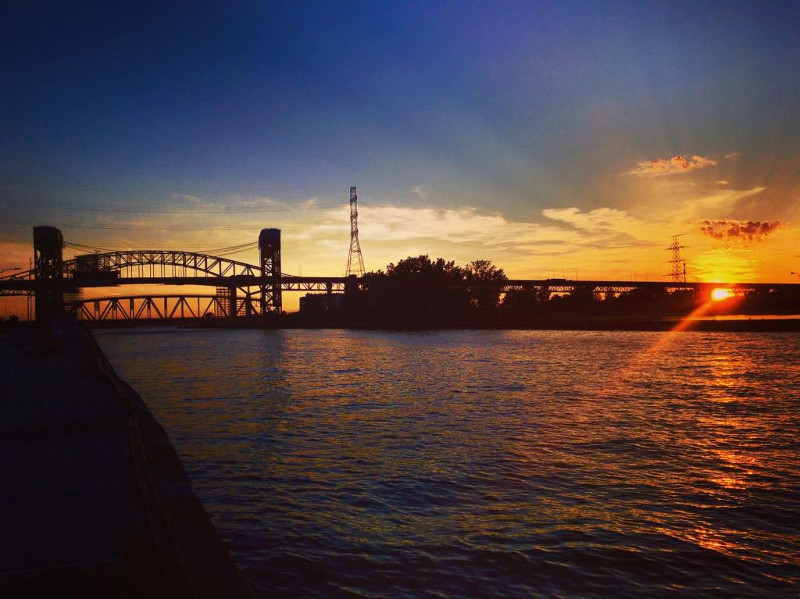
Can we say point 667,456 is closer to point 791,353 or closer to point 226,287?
point 791,353

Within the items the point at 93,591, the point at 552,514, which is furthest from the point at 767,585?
the point at 93,591

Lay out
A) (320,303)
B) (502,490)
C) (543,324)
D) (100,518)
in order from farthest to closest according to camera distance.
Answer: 1. (320,303)
2. (543,324)
3. (502,490)
4. (100,518)

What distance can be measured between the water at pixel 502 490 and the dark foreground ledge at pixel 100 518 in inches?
32.3

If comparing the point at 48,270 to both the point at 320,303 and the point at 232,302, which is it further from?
the point at 320,303

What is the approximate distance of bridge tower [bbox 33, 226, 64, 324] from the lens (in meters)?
101

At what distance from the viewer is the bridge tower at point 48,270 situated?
3994 inches

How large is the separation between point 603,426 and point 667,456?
11.3 ft

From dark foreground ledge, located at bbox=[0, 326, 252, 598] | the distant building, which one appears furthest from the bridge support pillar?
dark foreground ledge, located at bbox=[0, 326, 252, 598]

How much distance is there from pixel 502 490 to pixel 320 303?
16442 cm

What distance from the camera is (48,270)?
352 feet

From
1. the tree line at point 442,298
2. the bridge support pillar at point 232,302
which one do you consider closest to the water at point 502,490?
the tree line at point 442,298

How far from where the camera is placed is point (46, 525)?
21.9 feet

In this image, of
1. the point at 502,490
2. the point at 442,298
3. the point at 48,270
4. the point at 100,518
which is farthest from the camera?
the point at 442,298

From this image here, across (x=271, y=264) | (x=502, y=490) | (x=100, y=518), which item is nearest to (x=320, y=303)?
(x=271, y=264)
